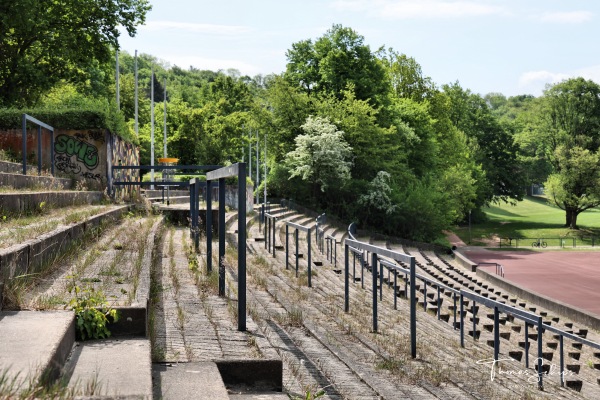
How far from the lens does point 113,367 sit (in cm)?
420

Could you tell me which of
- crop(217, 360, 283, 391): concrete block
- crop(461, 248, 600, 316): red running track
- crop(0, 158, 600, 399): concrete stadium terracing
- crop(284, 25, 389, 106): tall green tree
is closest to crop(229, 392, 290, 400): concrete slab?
crop(0, 158, 600, 399): concrete stadium terracing

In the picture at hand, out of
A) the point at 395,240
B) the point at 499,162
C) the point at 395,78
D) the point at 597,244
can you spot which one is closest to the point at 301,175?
the point at 395,240

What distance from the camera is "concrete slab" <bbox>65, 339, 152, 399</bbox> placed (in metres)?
3.68

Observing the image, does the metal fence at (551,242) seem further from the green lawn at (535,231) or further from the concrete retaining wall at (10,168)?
the concrete retaining wall at (10,168)

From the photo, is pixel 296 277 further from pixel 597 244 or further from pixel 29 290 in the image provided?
pixel 597 244

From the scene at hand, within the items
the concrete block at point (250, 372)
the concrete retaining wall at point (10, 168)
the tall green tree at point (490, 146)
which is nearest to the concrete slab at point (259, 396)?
the concrete block at point (250, 372)

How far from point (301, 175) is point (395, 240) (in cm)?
890

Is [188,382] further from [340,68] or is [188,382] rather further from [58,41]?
[340,68]

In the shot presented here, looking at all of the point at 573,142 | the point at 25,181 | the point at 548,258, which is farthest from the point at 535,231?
the point at 25,181

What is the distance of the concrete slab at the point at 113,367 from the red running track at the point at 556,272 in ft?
78.7

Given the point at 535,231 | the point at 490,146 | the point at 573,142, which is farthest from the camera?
the point at 490,146

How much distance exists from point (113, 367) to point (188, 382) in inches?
20.6

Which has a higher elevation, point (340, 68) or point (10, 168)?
point (340, 68)

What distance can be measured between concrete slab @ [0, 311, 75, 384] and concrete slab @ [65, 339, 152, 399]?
108 millimetres
